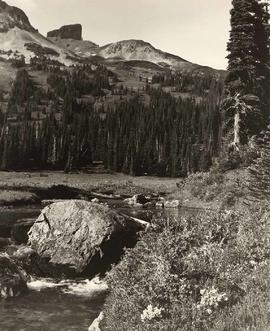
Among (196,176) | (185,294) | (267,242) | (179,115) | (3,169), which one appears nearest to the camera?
(185,294)

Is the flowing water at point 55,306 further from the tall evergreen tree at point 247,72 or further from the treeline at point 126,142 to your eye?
the treeline at point 126,142

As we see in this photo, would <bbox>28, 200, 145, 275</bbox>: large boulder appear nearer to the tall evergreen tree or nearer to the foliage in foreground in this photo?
the foliage in foreground

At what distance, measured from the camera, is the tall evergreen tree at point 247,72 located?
43344 mm

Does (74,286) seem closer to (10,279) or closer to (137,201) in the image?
(10,279)

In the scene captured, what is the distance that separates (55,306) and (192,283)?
6.50 m

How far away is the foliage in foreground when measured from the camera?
9.35 m

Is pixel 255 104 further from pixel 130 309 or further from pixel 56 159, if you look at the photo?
pixel 56 159

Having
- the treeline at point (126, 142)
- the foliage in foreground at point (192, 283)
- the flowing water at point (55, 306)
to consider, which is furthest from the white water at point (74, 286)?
the treeline at point (126, 142)

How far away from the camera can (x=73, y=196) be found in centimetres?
5756

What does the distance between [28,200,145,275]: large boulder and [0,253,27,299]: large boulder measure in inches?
97.3

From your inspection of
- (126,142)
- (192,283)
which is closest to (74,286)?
(192,283)

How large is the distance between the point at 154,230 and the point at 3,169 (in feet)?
267

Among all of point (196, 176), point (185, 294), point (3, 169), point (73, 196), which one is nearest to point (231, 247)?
point (185, 294)

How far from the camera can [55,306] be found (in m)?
15.6
